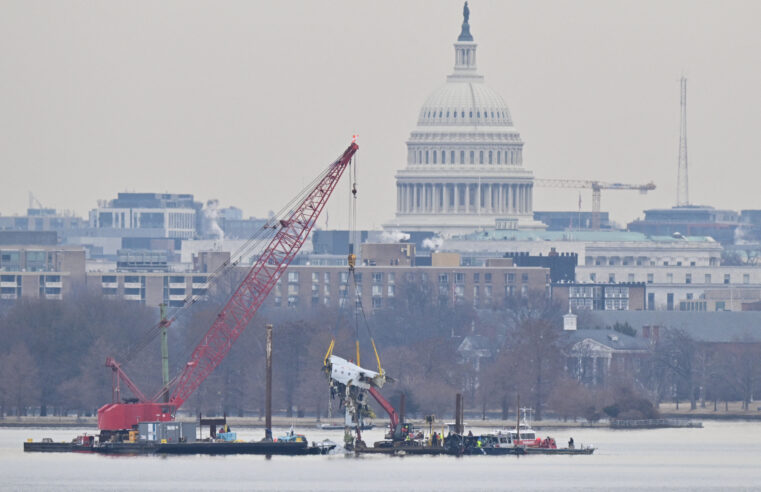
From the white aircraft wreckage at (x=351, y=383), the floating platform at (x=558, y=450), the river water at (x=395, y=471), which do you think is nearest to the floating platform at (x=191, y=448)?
the river water at (x=395, y=471)

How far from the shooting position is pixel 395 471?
164250mm

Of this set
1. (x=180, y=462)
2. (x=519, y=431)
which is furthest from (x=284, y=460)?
(x=519, y=431)

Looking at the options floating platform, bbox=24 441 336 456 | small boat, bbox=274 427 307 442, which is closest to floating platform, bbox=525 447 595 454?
floating platform, bbox=24 441 336 456

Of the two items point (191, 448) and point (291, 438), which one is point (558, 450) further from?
point (191, 448)

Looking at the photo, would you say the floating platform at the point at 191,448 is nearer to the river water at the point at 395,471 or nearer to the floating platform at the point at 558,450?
the river water at the point at 395,471

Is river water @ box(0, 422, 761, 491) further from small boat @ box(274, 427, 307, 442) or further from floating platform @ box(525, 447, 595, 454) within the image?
small boat @ box(274, 427, 307, 442)

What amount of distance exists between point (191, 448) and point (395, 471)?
48.0 ft

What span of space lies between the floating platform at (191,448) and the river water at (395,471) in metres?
1.09

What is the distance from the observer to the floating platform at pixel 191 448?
174 meters

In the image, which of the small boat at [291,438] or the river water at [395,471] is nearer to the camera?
the river water at [395,471]

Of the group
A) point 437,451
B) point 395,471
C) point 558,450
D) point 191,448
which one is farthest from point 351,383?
point 395,471

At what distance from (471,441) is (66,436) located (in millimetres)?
23007

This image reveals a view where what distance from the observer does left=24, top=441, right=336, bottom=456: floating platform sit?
174375mm

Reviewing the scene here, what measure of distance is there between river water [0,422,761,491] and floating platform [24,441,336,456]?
1094 millimetres
